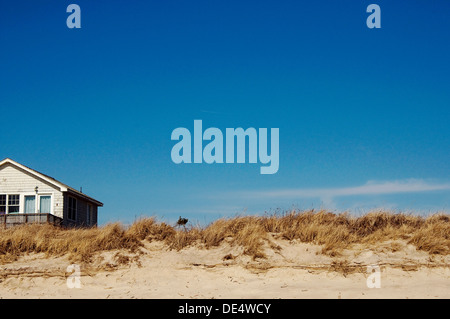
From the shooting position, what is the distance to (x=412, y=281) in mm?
11375

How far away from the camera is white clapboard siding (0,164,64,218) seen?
104 ft

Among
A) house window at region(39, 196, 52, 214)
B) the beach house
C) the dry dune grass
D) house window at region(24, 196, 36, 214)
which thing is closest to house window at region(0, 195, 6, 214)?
the beach house

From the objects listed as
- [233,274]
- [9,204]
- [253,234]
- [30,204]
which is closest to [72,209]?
[30,204]

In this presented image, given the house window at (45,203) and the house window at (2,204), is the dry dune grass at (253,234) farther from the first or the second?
the house window at (2,204)

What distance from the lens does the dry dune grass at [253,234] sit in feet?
42.5

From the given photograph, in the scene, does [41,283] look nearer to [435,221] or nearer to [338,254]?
[338,254]

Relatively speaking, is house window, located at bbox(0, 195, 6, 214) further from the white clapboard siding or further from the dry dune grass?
the dry dune grass

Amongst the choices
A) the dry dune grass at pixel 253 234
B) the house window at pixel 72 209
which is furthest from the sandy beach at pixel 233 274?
the house window at pixel 72 209

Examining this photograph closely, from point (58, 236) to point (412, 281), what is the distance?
33.5 ft

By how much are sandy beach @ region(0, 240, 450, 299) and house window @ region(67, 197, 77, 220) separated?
21.0 meters

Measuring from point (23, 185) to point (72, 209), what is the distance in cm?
388

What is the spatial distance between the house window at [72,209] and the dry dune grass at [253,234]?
19.5 metres

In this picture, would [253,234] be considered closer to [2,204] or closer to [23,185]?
[23,185]

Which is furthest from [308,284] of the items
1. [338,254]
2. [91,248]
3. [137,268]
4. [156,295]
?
[91,248]
